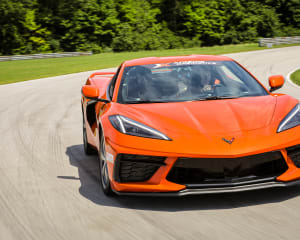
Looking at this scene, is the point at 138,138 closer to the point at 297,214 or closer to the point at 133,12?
the point at 297,214

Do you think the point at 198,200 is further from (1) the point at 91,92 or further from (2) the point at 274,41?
(2) the point at 274,41

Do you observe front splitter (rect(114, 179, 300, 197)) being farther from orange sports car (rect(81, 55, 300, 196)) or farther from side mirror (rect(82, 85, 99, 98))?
side mirror (rect(82, 85, 99, 98))

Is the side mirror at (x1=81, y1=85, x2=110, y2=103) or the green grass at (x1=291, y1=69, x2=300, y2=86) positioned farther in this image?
the green grass at (x1=291, y1=69, x2=300, y2=86)

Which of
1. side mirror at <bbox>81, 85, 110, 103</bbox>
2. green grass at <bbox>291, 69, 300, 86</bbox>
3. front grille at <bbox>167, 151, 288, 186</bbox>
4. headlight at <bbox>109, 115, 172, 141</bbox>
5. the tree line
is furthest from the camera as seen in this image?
the tree line

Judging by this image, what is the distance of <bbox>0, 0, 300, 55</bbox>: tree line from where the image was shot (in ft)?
162

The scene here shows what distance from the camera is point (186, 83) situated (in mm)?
5375

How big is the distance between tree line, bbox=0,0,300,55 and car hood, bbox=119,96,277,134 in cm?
4513

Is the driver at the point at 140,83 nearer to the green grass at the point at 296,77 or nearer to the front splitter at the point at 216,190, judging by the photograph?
the front splitter at the point at 216,190

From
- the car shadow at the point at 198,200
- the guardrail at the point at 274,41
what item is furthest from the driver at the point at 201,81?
the guardrail at the point at 274,41

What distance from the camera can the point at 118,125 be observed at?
4508 mm

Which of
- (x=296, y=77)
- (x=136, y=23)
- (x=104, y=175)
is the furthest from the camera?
(x=136, y=23)

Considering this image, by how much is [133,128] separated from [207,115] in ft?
2.18

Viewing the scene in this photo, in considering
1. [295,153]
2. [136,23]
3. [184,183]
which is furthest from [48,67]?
[136,23]

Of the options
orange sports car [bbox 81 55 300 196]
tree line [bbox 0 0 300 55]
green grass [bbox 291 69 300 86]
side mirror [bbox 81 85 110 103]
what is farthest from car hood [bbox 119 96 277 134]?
tree line [bbox 0 0 300 55]
